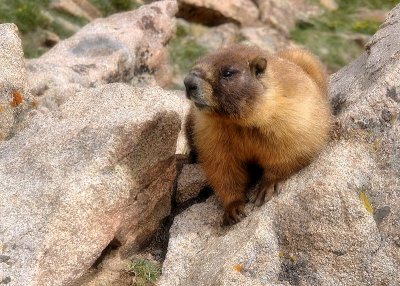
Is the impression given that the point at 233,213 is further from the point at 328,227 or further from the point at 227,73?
the point at 227,73

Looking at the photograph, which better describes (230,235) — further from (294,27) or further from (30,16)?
(294,27)

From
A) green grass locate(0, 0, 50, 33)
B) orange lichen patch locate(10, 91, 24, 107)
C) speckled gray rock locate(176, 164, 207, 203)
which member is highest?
speckled gray rock locate(176, 164, 207, 203)

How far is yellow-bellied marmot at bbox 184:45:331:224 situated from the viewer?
17.5 feet

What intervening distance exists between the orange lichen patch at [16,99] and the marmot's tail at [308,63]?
283 cm

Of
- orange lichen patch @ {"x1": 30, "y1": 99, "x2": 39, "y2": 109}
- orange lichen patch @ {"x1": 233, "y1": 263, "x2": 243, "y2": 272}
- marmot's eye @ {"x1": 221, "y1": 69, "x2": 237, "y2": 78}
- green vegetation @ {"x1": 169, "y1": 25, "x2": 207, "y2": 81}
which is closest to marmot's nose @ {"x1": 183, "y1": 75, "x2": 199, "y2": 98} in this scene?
marmot's eye @ {"x1": 221, "y1": 69, "x2": 237, "y2": 78}

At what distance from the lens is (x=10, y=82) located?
21.4 ft

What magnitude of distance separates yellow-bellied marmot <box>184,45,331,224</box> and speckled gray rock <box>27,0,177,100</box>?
3.18 meters

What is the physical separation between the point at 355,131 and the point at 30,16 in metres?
10.2

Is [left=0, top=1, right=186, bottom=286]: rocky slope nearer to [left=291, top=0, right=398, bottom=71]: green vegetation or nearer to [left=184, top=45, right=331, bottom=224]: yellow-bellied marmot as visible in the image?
[left=184, top=45, right=331, bottom=224]: yellow-bellied marmot

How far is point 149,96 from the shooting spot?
20.2ft

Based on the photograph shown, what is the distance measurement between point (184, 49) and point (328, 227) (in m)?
11.3

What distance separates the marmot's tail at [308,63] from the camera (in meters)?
6.75

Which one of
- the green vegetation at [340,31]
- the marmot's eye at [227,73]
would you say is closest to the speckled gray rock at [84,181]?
the marmot's eye at [227,73]

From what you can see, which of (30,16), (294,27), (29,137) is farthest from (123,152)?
(294,27)
